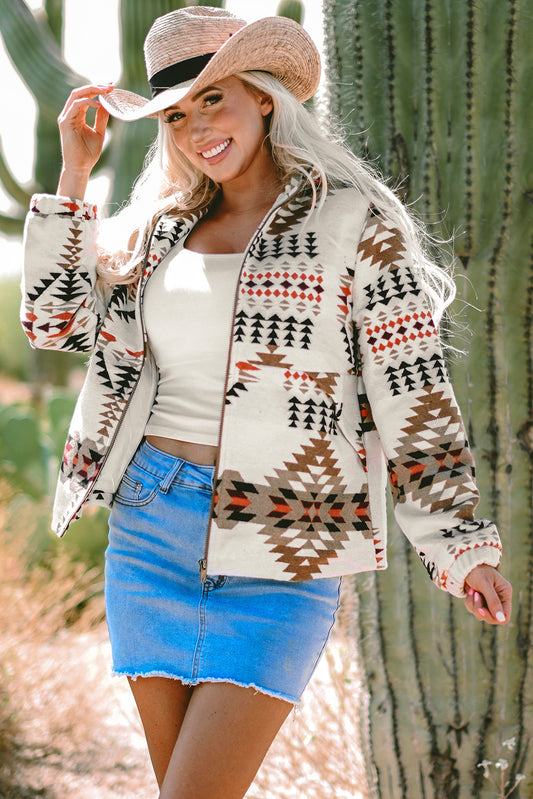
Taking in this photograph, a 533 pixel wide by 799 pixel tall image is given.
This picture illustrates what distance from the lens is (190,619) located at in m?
2.00

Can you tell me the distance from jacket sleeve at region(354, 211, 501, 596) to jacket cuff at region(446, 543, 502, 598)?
19mm

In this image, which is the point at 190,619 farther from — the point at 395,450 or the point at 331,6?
the point at 331,6

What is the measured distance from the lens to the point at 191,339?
85.0 inches

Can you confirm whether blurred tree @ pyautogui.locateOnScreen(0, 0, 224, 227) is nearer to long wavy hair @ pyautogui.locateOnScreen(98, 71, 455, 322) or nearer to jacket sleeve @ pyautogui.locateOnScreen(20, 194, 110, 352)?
long wavy hair @ pyautogui.locateOnScreen(98, 71, 455, 322)

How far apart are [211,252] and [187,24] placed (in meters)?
0.56

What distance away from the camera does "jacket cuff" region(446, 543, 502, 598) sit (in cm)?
185

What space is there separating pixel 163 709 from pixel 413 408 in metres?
0.84

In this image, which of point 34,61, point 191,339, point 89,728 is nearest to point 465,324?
point 191,339

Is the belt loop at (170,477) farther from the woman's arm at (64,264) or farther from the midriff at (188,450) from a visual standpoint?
the woman's arm at (64,264)

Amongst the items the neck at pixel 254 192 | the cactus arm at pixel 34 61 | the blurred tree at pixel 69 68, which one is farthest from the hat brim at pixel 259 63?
the cactus arm at pixel 34 61

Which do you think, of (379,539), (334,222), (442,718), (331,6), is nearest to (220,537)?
(379,539)

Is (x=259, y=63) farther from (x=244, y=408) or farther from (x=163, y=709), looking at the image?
(x=163, y=709)

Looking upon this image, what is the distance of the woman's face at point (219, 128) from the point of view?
228 centimetres

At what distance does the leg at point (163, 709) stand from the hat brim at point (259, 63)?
4.36 feet
